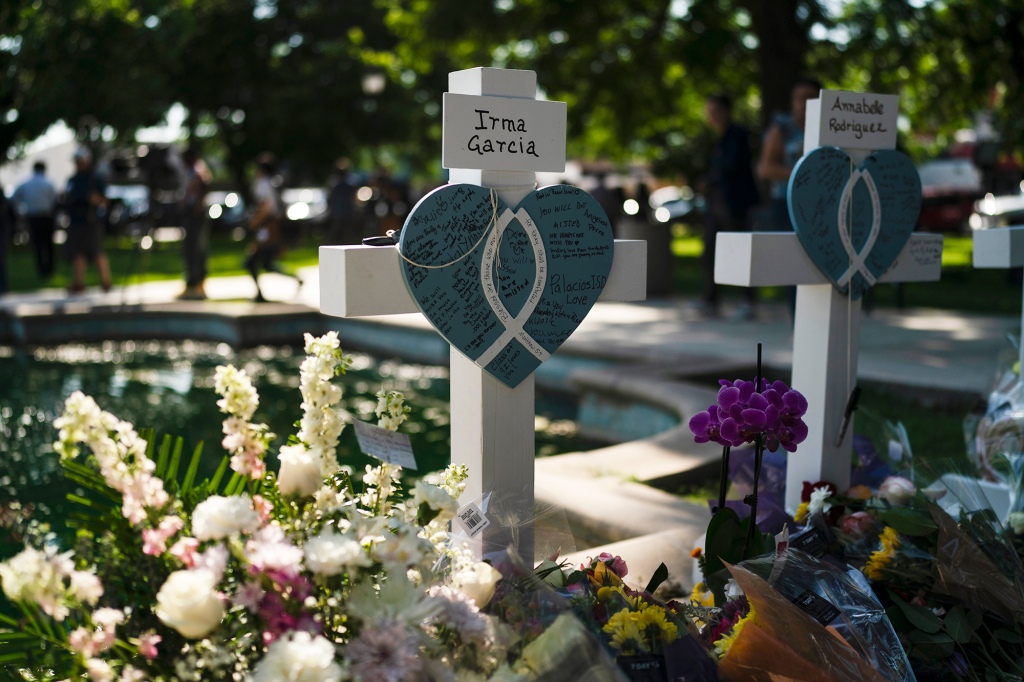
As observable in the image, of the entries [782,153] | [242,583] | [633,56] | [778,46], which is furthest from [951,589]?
[633,56]

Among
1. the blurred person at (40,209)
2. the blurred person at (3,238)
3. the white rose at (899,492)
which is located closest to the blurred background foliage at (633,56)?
the blurred person at (40,209)

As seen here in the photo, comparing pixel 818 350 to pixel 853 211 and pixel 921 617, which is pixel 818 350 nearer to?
pixel 853 211

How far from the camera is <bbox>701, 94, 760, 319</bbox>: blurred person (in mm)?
8008

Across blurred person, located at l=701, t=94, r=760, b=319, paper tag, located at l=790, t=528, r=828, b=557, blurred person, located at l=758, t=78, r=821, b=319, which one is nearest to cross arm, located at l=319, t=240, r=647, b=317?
paper tag, located at l=790, t=528, r=828, b=557

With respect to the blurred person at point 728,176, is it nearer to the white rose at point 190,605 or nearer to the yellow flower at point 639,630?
the yellow flower at point 639,630

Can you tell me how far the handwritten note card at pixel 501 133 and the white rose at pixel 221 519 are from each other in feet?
3.56

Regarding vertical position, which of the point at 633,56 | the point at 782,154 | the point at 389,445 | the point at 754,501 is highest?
the point at 633,56

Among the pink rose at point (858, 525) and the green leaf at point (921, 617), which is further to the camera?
the pink rose at point (858, 525)

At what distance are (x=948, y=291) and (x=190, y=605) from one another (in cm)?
1227

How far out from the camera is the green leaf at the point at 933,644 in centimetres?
228

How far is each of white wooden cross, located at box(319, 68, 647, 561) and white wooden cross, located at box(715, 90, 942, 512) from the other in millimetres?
758

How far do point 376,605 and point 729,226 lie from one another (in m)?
8.02

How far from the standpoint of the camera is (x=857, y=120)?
3.27 meters

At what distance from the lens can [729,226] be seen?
9125mm
